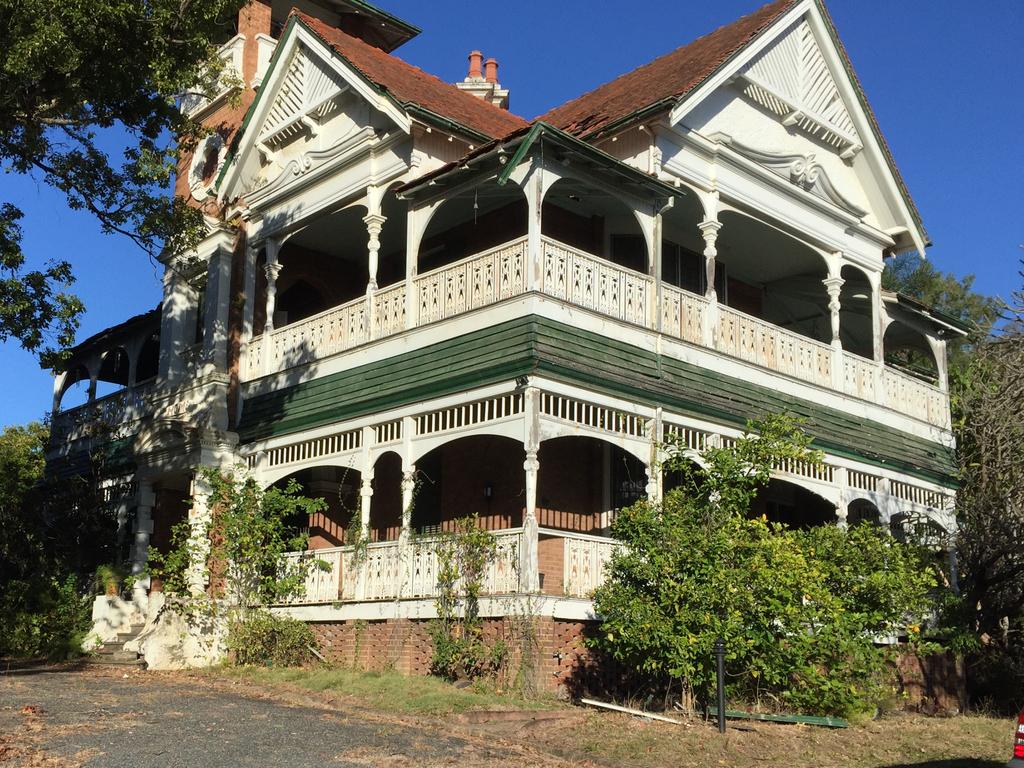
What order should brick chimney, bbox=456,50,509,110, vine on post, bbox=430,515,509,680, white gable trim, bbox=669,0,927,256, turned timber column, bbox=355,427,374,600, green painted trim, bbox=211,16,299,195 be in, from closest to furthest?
vine on post, bbox=430,515,509,680
turned timber column, bbox=355,427,374,600
white gable trim, bbox=669,0,927,256
green painted trim, bbox=211,16,299,195
brick chimney, bbox=456,50,509,110

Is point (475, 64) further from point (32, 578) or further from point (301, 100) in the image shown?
point (32, 578)

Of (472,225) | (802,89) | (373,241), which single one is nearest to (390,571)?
(373,241)

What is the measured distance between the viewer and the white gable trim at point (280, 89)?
18234 mm

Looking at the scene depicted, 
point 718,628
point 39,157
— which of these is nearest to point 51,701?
point 718,628

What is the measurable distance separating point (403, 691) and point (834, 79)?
12705mm

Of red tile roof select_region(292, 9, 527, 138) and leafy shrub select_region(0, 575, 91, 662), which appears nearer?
red tile roof select_region(292, 9, 527, 138)

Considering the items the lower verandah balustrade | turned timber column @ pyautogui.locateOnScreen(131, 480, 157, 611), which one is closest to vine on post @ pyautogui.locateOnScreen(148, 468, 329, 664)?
the lower verandah balustrade

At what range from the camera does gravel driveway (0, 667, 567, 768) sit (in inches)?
379

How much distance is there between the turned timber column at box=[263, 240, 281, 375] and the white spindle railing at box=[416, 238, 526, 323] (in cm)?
389

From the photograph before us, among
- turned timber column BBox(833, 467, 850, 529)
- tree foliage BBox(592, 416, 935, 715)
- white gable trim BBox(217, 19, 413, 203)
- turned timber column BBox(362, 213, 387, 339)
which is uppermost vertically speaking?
white gable trim BBox(217, 19, 413, 203)

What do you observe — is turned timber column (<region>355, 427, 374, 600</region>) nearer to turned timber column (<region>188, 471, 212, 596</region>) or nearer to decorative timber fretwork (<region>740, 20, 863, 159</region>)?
turned timber column (<region>188, 471, 212, 596</region>)

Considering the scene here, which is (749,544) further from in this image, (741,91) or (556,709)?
(741,91)

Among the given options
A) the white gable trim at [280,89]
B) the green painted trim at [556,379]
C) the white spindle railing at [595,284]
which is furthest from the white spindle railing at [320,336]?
the white spindle railing at [595,284]

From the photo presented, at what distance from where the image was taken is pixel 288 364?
19062 millimetres
